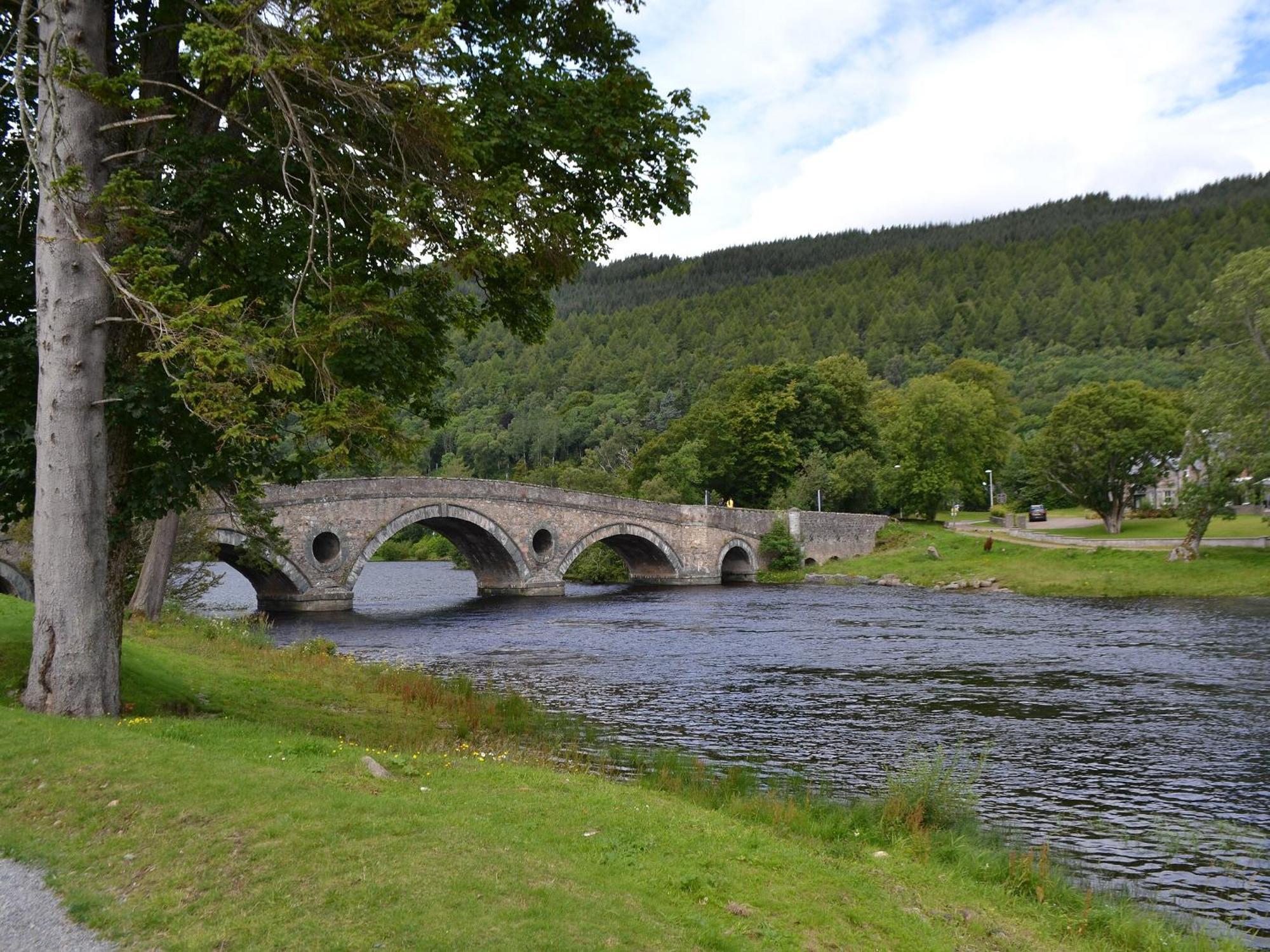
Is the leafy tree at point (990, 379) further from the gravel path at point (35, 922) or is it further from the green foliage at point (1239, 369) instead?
the gravel path at point (35, 922)

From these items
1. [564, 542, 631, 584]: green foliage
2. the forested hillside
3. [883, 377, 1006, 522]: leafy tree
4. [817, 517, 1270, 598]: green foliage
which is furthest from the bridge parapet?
the forested hillside

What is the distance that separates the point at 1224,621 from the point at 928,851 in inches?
988

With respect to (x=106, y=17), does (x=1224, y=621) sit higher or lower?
lower

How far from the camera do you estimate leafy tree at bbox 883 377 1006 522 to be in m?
64.1

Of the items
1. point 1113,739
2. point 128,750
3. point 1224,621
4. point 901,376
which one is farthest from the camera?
point 901,376

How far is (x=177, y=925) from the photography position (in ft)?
17.8

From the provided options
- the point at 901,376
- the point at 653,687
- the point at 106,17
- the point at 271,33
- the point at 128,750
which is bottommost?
the point at 653,687

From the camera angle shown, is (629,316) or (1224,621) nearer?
(1224,621)

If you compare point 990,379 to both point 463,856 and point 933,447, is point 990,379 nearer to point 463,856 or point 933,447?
point 933,447

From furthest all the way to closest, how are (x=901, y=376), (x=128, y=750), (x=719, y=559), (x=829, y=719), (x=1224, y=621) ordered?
1. (x=901, y=376)
2. (x=719, y=559)
3. (x=1224, y=621)
4. (x=829, y=719)
5. (x=128, y=750)

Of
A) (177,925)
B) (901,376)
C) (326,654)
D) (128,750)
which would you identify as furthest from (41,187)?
(901,376)

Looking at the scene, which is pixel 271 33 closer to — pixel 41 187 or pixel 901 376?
pixel 41 187

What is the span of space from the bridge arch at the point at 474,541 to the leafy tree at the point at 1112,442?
30664 mm

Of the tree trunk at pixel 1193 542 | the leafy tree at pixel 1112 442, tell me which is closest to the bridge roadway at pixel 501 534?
the leafy tree at pixel 1112 442
